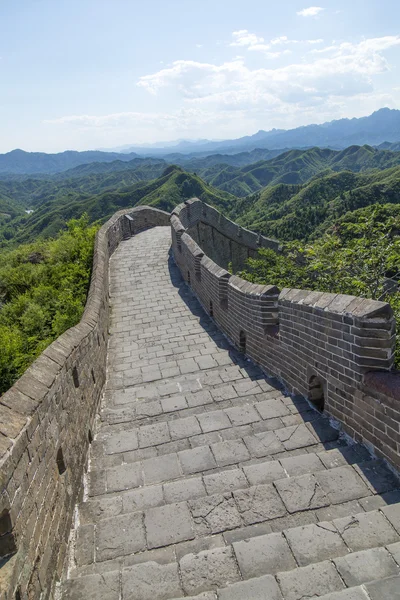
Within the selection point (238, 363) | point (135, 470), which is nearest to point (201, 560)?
point (135, 470)

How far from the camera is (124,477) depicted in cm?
330

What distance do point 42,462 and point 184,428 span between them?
1.67 m

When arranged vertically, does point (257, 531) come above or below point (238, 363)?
above

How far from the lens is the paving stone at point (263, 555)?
2236mm

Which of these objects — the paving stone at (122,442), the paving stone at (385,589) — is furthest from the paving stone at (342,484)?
the paving stone at (122,442)

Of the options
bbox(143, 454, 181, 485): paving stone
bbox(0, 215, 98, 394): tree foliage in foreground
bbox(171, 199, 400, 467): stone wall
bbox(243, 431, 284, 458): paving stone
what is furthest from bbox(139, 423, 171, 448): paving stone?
bbox(0, 215, 98, 394): tree foliage in foreground

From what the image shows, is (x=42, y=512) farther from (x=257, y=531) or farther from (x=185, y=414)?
(x=185, y=414)

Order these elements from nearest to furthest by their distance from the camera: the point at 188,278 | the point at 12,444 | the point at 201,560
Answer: the point at 12,444 < the point at 201,560 < the point at 188,278

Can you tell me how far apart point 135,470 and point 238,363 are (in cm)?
262

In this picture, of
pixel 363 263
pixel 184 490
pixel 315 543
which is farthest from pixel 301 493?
pixel 363 263

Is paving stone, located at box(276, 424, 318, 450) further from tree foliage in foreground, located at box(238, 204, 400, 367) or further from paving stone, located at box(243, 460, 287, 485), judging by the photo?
tree foliage in foreground, located at box(238, 204, 400, 367)

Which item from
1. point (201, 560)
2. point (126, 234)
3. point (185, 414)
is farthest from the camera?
point (126, 234)

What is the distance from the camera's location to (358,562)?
212 cm

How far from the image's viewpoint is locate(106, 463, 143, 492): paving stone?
3210 mm
